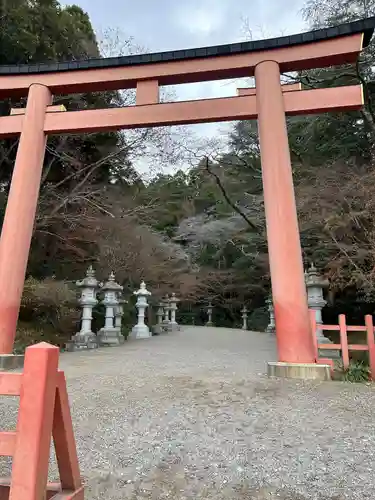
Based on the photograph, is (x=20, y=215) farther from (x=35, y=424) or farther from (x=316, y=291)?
(x=316, y=291)

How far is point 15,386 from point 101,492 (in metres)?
1.08

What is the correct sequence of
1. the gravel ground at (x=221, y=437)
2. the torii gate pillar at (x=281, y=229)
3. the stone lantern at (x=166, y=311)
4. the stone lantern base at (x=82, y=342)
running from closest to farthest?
the gravel ground at (x=221, y=437)
the torii gate pillar at (x=281, y=229)
the stone lantern base at (x=82, y=342)
the stone lantern at (x=166, y=311)

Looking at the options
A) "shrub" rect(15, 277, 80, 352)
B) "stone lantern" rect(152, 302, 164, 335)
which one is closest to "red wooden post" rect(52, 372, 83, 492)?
"shrub" rect(15, 277, 80, 352)

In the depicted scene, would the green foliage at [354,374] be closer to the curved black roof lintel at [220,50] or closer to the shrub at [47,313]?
the curved black roof lintel at [220,50]

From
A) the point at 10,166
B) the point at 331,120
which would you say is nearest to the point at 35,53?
the point at 10,166

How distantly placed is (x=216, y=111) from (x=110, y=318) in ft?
21.5

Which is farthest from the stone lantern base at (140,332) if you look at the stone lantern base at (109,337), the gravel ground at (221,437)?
the gravel ground at (221,437)

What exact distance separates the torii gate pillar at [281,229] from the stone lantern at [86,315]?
5.64 m

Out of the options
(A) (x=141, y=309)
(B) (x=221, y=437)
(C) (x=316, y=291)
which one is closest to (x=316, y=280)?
(C) (x=316, y=291)

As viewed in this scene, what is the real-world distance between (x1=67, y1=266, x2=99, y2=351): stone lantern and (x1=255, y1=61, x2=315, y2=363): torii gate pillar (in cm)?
564

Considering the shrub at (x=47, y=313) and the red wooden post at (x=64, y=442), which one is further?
the shrub at (x=47, y=313)

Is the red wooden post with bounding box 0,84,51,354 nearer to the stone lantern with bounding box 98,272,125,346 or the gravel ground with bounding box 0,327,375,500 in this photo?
the gravel ground with bounding box 0,327,375,500

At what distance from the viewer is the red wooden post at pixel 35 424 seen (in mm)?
1151

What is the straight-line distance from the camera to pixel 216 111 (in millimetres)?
5613
